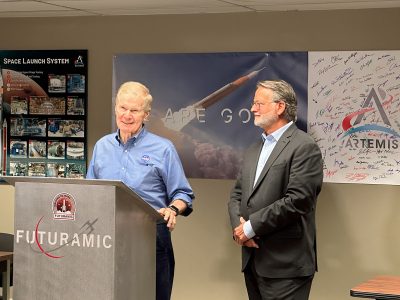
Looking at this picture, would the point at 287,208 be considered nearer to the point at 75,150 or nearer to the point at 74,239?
the point at 74,239

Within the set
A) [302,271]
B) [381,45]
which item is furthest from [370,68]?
[302,271]

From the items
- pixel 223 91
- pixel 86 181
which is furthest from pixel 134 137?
pixel 223 91

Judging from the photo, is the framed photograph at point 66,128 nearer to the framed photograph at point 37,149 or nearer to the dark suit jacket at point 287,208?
the framed photograph at point 37,149

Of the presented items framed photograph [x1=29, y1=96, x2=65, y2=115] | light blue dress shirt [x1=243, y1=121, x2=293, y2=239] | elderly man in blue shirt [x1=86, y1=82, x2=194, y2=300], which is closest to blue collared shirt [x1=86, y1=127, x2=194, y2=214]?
elderly man in blue shirt [x1=86, y1=82, x2=194, y2=300]

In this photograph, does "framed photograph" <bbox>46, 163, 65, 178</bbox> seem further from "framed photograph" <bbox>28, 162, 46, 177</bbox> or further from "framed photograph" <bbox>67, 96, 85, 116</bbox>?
"framed photograph" <bbox>67, 96, 85, 116</bbox>

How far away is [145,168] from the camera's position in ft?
11.5

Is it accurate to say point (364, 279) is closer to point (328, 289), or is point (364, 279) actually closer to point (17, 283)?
point (328, 289)

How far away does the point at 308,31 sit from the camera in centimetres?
532

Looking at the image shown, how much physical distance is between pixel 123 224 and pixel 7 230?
3420mm

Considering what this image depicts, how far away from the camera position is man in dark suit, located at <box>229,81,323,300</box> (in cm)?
375
